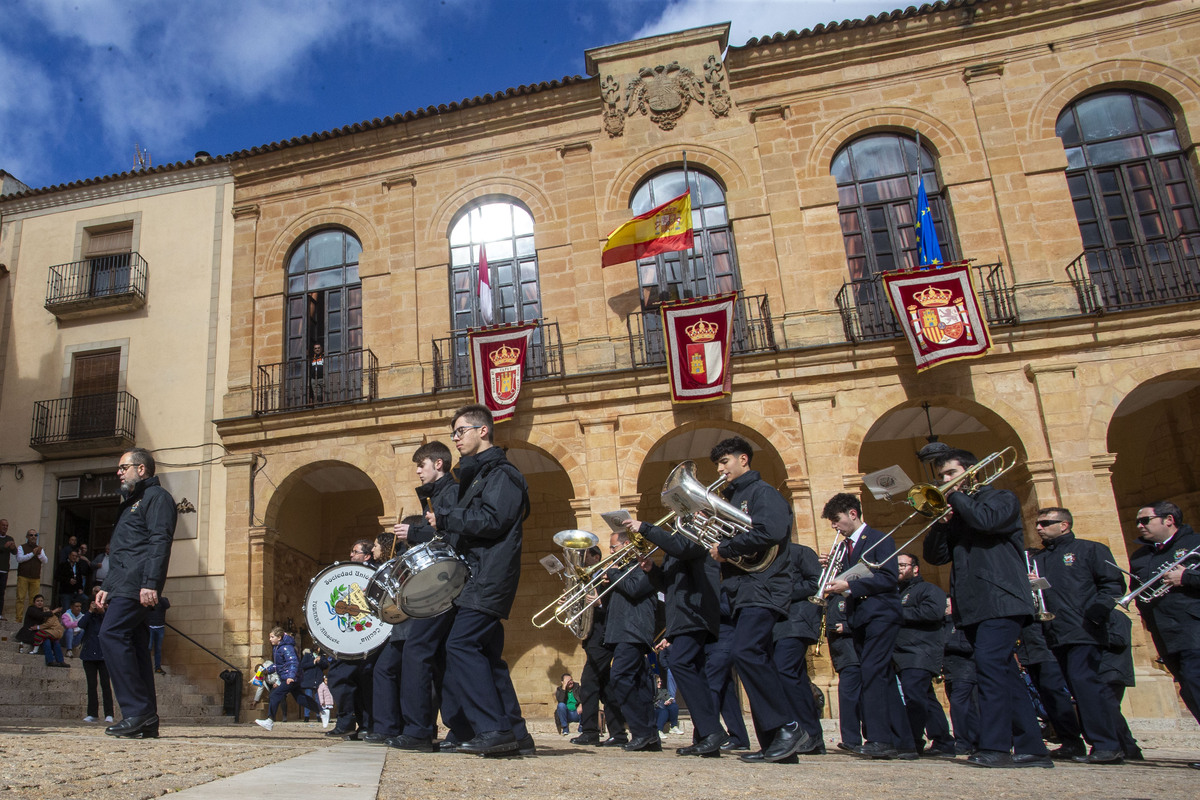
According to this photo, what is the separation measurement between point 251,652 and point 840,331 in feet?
36.7

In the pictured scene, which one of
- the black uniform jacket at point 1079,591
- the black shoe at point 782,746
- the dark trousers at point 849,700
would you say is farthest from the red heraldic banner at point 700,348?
the black shoe at point 782,746

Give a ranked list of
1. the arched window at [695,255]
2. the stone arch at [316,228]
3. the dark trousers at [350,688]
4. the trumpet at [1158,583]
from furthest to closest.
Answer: the stone arch at [316,228], the arched window at [695,255], the dark trousers at [350,688], the trumpet at [1158,583]

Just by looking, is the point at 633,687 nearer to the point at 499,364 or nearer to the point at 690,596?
the point at 690,596

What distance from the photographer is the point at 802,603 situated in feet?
21.7

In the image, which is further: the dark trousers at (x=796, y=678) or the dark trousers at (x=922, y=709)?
the dark trousers at (x=922, y=709)

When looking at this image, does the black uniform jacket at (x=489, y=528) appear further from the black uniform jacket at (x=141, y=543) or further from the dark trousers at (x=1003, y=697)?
the dark trousers at (x=1003, y=697)

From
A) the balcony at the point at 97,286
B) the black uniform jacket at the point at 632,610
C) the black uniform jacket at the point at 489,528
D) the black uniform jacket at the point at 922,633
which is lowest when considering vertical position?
the black uniform jacket at the point at 922,633

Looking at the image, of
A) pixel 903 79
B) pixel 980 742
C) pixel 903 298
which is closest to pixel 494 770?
pixel 980 742

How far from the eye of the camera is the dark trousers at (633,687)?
6.97 metres

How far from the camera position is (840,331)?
14.4m

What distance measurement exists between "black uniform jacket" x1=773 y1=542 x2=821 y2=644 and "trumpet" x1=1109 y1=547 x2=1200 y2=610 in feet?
6.98

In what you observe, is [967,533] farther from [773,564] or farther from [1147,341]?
[1147,341]

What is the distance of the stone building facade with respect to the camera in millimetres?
13922

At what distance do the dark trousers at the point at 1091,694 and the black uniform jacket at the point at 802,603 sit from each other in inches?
70.3
